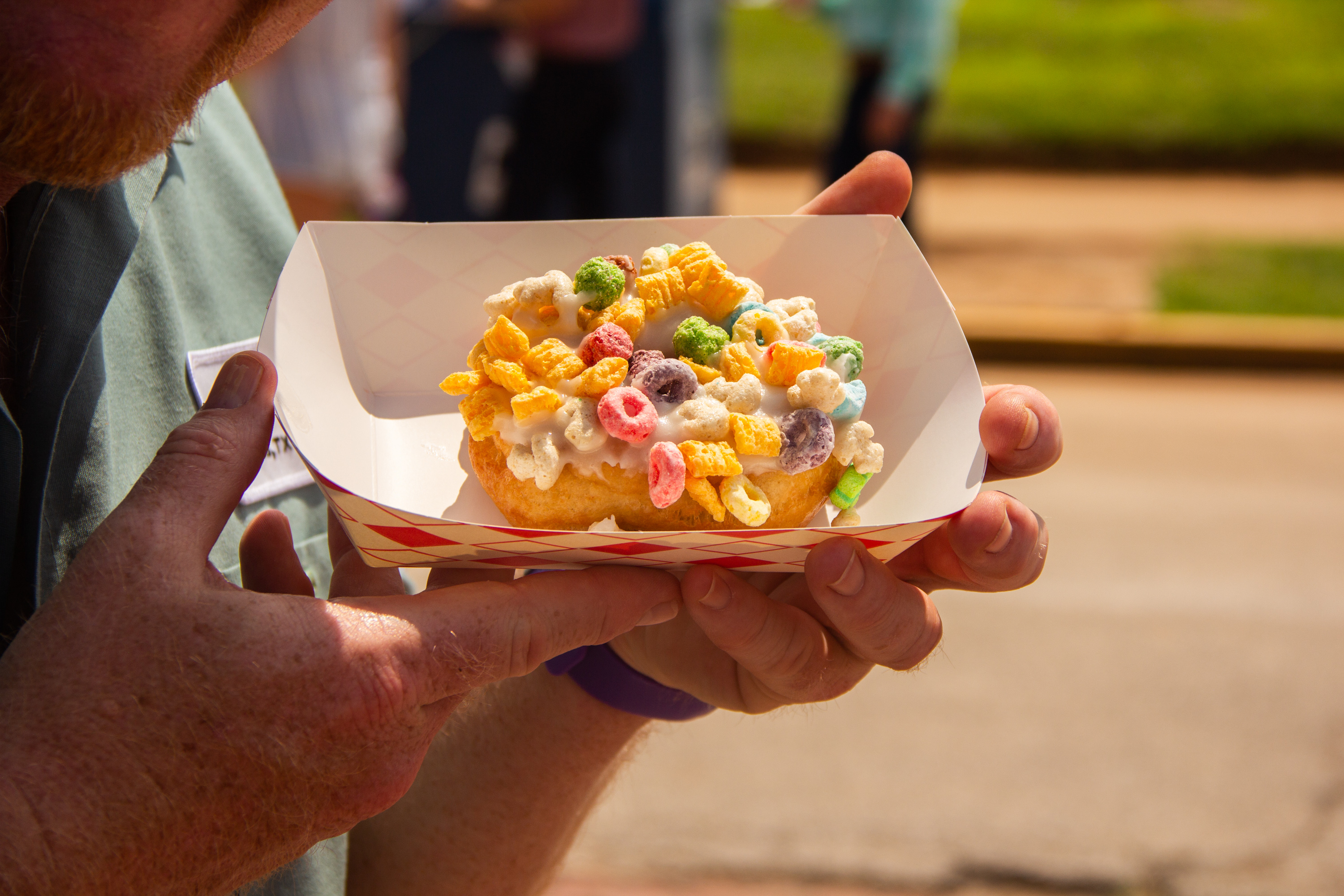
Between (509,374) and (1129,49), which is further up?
(509,374)

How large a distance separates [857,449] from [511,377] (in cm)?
43

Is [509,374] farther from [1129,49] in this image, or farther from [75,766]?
[1129,49]

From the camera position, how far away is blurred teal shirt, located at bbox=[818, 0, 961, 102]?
531 cm

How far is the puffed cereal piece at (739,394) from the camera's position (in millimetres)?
1358

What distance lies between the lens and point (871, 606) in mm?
1275

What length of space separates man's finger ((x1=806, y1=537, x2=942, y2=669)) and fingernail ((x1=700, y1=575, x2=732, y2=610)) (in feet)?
0.31

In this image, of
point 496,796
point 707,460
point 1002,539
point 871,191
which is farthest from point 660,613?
point 871,191

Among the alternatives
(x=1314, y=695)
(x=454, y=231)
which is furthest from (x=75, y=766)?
(x=1314, y=695)

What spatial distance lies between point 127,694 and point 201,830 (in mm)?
145

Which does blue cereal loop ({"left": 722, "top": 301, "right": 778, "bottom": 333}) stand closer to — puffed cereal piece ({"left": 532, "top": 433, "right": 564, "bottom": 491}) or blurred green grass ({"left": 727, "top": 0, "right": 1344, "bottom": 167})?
puffed cereal piece ({"left": 532, "top": 433, "right": 564, "bottom": 491})

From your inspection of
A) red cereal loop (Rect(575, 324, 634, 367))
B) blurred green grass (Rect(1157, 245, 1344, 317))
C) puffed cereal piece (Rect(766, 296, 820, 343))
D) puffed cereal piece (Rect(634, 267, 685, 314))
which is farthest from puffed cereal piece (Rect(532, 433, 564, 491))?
blurred green grass (Rect(1157, 245, 1344, 317))

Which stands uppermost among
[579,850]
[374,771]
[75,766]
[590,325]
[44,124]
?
[44,124]

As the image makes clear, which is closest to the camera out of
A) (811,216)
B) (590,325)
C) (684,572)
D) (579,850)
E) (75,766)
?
(75,766)

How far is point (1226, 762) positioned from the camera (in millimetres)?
3139
